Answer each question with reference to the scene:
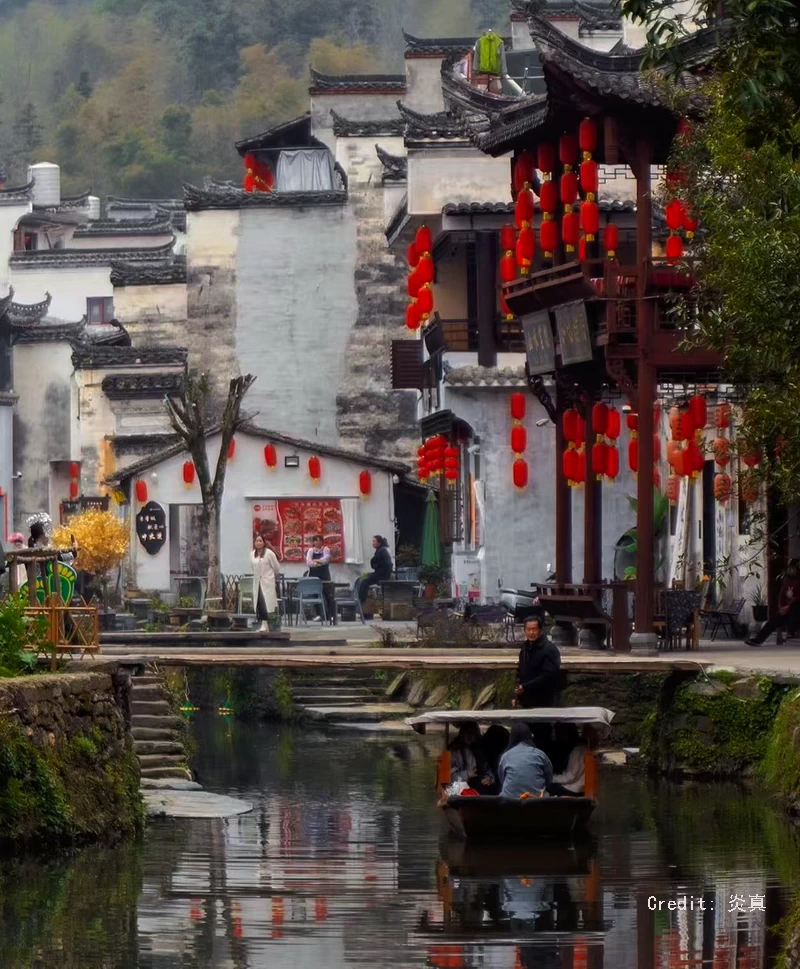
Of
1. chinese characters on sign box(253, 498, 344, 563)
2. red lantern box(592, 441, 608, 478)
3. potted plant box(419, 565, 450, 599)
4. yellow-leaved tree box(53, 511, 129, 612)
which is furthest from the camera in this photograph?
chinese characters on sign box(253, 498, 344, 563)

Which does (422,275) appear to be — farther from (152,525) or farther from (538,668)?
(538,668)

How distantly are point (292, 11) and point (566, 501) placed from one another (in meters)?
88.4

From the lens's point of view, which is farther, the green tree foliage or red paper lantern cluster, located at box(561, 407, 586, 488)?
red paper lantern cluster, located at box(561, 407, 586, 488)

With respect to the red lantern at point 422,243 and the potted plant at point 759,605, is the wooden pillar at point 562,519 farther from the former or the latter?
the red lantern at point 422,243

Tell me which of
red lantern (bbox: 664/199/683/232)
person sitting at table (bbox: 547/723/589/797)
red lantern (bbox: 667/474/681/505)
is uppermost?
red lantern (bbox: 664/199/683/232)

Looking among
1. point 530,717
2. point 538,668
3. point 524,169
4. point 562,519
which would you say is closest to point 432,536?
point 562,519

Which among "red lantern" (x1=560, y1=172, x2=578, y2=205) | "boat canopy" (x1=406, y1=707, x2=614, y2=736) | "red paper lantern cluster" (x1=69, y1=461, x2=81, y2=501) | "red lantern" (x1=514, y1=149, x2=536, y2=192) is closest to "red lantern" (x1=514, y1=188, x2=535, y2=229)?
"red lantern" (x1=514, y1=149, x2=536, y2=192)

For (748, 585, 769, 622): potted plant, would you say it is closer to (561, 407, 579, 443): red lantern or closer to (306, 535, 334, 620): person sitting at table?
(561, 407, 579, 443): red lantern

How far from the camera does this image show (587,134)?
26.1 meters

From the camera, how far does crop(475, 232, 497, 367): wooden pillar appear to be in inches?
1393

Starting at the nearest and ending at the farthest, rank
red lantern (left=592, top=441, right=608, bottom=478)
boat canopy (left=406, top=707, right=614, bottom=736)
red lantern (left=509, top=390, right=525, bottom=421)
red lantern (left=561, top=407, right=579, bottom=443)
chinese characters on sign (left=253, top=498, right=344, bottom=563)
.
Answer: boat canopy (left=406, top=707, right=614, bottom=736), red lantern (left=592, top=441, right=608, bottom=478), red lantern (left=561, top=407, right=579, bottom=443), red lantern (left=509, top=390, right=525, bottom=421), chinese characters on sign (left=253, top=498, right=344, bottom=563)

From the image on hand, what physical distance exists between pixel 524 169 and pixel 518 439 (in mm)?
6695

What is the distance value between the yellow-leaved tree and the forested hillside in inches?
2343

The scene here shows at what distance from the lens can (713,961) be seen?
1315 cm
